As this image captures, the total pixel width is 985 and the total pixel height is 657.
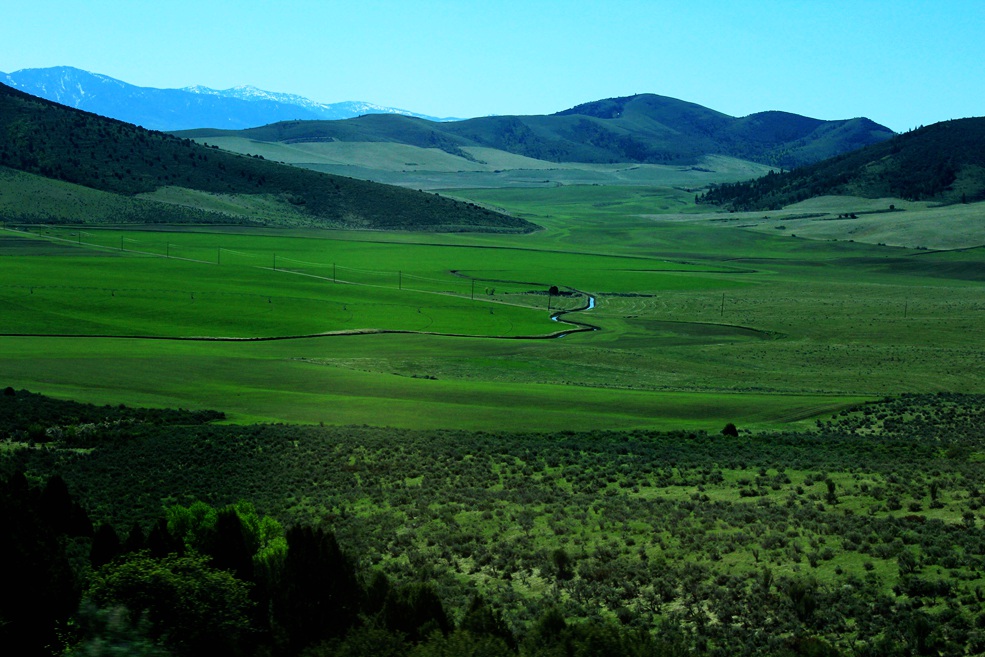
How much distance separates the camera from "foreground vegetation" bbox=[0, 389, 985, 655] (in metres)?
14.3

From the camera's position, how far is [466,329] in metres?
77.2

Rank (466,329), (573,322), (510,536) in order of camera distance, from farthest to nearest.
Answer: (573,322)
(466,329)
(510,536)

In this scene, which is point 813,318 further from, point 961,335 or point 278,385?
point 278,385

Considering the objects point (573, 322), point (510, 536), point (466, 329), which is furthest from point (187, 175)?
point (510, 536)

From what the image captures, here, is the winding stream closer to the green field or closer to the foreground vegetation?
the green field

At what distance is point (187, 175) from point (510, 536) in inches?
6659

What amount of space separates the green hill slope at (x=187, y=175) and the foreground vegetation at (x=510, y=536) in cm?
13365

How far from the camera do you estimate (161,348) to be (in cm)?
6053

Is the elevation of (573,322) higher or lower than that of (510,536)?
lower

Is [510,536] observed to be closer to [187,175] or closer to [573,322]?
[573,322]

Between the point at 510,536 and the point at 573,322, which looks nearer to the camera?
the point at 510,536

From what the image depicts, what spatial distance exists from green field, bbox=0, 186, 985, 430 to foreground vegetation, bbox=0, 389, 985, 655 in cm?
750

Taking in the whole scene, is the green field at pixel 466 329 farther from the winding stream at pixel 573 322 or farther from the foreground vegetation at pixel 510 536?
the foreground vegetation at pixel 510 536

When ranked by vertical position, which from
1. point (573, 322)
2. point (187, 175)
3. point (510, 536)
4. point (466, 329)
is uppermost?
point (187, 175)
